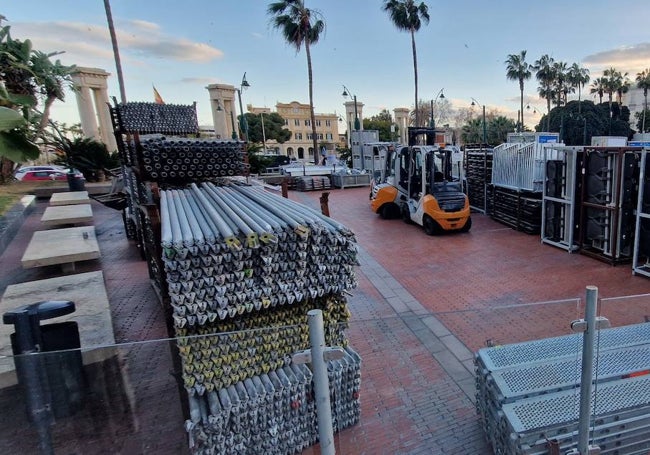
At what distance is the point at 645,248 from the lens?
6.81m

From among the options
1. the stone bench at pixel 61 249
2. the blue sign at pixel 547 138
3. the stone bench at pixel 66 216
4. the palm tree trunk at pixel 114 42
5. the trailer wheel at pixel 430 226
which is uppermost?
the palm tree trunk at pixel 114 42

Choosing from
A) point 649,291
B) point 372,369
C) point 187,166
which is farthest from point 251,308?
point 649,291

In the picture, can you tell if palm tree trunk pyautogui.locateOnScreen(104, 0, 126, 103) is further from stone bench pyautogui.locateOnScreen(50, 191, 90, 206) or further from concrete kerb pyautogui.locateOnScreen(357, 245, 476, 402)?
concrete kerb pyautogui.locateOnScreen(357, 245, 476, 402)

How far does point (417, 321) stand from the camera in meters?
4.81

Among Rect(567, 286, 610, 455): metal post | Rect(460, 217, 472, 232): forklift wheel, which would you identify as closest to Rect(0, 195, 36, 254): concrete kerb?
Rect(567, 286, 610, 455): metal post

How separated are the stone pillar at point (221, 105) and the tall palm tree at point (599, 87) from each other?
1939 inches

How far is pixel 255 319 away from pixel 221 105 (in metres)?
33.7

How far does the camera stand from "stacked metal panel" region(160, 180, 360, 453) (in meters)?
2.63

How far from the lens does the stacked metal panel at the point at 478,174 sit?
12.5 metres

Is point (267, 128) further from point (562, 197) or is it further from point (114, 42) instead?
point (562, 197)

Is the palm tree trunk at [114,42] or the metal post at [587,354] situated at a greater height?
the palm tree trunk at [114,42]

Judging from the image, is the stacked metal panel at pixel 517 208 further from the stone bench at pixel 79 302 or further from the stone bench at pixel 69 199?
the stone bench at pixel 69 199

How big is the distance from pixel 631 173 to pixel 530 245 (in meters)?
2.66

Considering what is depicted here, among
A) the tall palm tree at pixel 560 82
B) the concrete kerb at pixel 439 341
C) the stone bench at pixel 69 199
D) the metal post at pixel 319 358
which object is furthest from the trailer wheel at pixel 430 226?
the tall palm tree at pixel 560 82
